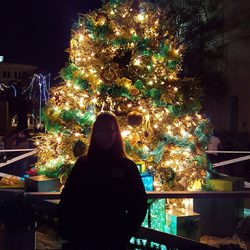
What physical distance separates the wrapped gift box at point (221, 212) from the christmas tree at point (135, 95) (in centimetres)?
38

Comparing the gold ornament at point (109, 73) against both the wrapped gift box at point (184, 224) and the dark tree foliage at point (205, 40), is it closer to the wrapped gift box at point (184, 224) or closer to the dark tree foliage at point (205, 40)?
the wrapped gift box at point (184, 224)

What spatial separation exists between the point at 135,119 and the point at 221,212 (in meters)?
2.08

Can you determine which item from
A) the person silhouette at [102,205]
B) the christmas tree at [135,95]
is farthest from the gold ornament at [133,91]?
the person silhouette at [102,205]

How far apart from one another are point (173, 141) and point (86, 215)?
424cm

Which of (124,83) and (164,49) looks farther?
(164,49)

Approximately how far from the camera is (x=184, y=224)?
6.20m

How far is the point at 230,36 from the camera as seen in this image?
25578 mm

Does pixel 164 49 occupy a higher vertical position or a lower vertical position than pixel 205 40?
lower

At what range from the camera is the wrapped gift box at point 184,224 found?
6172 mm

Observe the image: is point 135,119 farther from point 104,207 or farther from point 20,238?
point 104,207

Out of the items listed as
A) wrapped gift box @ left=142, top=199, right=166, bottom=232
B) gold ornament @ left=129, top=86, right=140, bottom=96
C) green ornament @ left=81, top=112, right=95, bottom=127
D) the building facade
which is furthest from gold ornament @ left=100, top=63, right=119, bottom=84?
the building facade

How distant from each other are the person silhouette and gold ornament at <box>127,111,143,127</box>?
11.8ft

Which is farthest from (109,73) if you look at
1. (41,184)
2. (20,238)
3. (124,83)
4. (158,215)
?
(20,238)

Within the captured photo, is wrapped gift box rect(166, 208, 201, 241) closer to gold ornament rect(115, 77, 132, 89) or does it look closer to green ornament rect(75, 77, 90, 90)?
gold ornament rect(115, 77, 132, 89)
